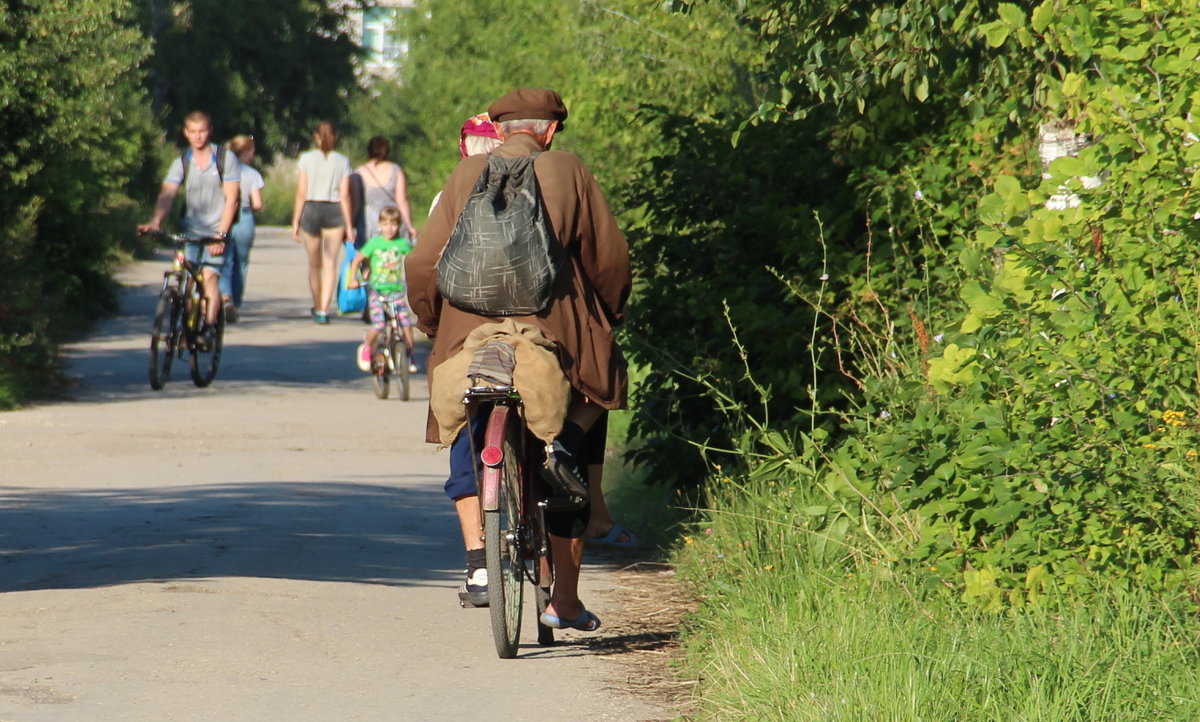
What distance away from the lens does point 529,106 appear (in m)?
6.08

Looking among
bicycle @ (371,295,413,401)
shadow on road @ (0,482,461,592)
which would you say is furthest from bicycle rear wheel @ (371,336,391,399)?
shadow on road @ (0,482,461,592)

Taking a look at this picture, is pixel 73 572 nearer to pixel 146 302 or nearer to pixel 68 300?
pixel 68 300

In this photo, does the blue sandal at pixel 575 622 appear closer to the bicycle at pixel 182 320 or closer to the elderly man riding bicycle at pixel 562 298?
the elderly man riding bicycle at pixel 562 298

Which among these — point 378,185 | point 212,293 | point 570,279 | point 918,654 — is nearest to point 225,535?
point 570,279

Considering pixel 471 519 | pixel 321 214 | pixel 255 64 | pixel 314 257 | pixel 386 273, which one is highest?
pixel 255 64

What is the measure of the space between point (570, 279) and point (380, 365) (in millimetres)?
8381

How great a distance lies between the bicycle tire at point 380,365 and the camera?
14070 mm

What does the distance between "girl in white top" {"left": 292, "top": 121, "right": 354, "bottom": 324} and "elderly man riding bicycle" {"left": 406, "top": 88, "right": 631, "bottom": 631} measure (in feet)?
38.5

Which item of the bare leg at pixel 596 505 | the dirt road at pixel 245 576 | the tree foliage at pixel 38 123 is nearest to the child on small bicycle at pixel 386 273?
the dirt road at pixel 245 576

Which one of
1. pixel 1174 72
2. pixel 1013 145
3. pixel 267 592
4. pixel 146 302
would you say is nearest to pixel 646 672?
pixel 267 592

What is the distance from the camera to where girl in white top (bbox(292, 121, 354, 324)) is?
17969mm

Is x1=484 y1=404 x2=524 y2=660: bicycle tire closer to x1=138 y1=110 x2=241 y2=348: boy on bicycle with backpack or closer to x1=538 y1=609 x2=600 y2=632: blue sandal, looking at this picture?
x1=538 y1=609 x2=600 y2=632: blue sandal

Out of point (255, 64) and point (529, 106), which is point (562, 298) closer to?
point (529, 106)

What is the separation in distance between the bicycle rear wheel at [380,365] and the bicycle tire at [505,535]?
27.0 ft
